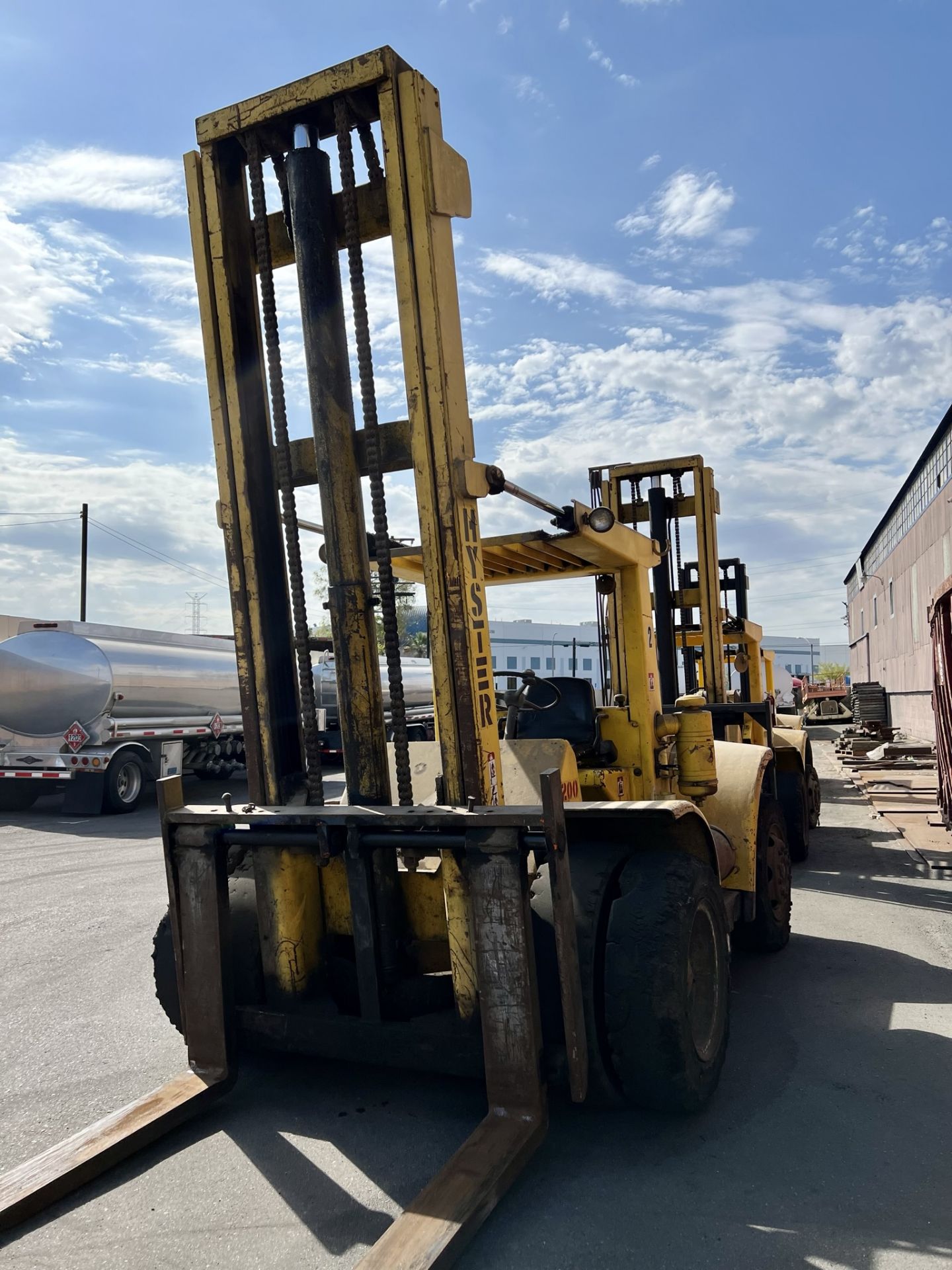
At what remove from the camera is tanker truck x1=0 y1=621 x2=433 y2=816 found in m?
14.9

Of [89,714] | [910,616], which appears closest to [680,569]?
[89,714]

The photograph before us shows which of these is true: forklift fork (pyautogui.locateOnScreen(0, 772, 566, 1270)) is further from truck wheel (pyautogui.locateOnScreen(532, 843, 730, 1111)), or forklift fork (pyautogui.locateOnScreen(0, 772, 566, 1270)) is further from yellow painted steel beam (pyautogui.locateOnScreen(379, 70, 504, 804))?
yellow painted steel beam (pyautogui.locateOnScreen(379, 70, 504, 804))

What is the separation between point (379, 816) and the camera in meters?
3.34

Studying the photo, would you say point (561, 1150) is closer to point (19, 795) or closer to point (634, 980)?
point (634, 980)

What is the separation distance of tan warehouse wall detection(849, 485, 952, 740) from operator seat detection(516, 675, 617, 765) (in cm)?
1687

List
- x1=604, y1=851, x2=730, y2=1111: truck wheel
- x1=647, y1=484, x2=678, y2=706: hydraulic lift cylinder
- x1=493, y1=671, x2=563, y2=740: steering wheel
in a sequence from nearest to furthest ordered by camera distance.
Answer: x1=604, y1=851, x2=730, y2=1111: truck wheel < x1=493, y1=671, x2=563, y2=740: steering wheel < x1=647, y1=484, x2=678, y2=706: hydraulic lift cylinder

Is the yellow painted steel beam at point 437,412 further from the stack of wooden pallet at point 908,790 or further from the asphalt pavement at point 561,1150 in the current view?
the stack of wooden pallet at point 908,790

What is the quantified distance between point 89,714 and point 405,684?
10382 mm

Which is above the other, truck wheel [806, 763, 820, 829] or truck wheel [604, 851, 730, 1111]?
truck wheel [604, 851, 730, 1111]

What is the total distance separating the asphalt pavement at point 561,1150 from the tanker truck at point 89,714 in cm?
1002

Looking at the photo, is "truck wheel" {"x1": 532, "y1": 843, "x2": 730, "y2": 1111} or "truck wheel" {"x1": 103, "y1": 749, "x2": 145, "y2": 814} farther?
"truck wheel" {"x1": 103, "y1": 749, "x2": 145, "y2": 814}

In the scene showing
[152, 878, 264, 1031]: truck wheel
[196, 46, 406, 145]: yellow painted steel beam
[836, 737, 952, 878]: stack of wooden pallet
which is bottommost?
[836, 737, 952, 878]: stack of wooden pallet

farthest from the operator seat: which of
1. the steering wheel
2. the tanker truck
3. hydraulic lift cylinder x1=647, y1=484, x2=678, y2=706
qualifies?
the tanker truck

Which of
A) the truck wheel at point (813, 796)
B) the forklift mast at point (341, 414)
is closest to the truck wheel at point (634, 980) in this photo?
the forklift mast at point (341, 414)
